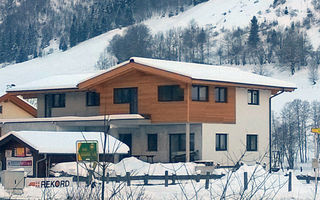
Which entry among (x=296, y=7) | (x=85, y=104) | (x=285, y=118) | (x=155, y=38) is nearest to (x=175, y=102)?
(x=85, y=104)

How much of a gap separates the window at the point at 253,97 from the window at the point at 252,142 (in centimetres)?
203

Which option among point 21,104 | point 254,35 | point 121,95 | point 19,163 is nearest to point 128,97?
point 121,95

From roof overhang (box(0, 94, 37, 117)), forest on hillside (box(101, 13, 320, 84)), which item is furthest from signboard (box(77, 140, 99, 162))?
forest on hillside (box(101, 13, 320, 84))

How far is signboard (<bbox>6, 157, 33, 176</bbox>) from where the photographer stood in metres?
44.4

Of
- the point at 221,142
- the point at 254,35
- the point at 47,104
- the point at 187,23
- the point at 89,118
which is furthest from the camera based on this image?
the point at 187,23

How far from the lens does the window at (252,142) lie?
55.2m

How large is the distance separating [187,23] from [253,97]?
132913mm

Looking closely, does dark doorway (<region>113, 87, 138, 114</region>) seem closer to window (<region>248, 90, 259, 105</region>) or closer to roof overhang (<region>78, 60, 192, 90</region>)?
roof overhang (<region>78, 60, 192, 90</region>)

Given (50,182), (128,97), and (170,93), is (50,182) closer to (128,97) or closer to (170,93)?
(170,93)

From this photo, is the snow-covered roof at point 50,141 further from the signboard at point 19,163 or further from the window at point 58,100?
the window at point 58,100

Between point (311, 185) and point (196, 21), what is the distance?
144 meters

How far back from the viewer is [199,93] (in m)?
51.6

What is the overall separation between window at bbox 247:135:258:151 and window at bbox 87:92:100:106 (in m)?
9.38

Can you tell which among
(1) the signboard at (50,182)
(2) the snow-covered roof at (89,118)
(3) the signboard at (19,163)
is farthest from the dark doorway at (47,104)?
(1) the signboard at (50,182)
